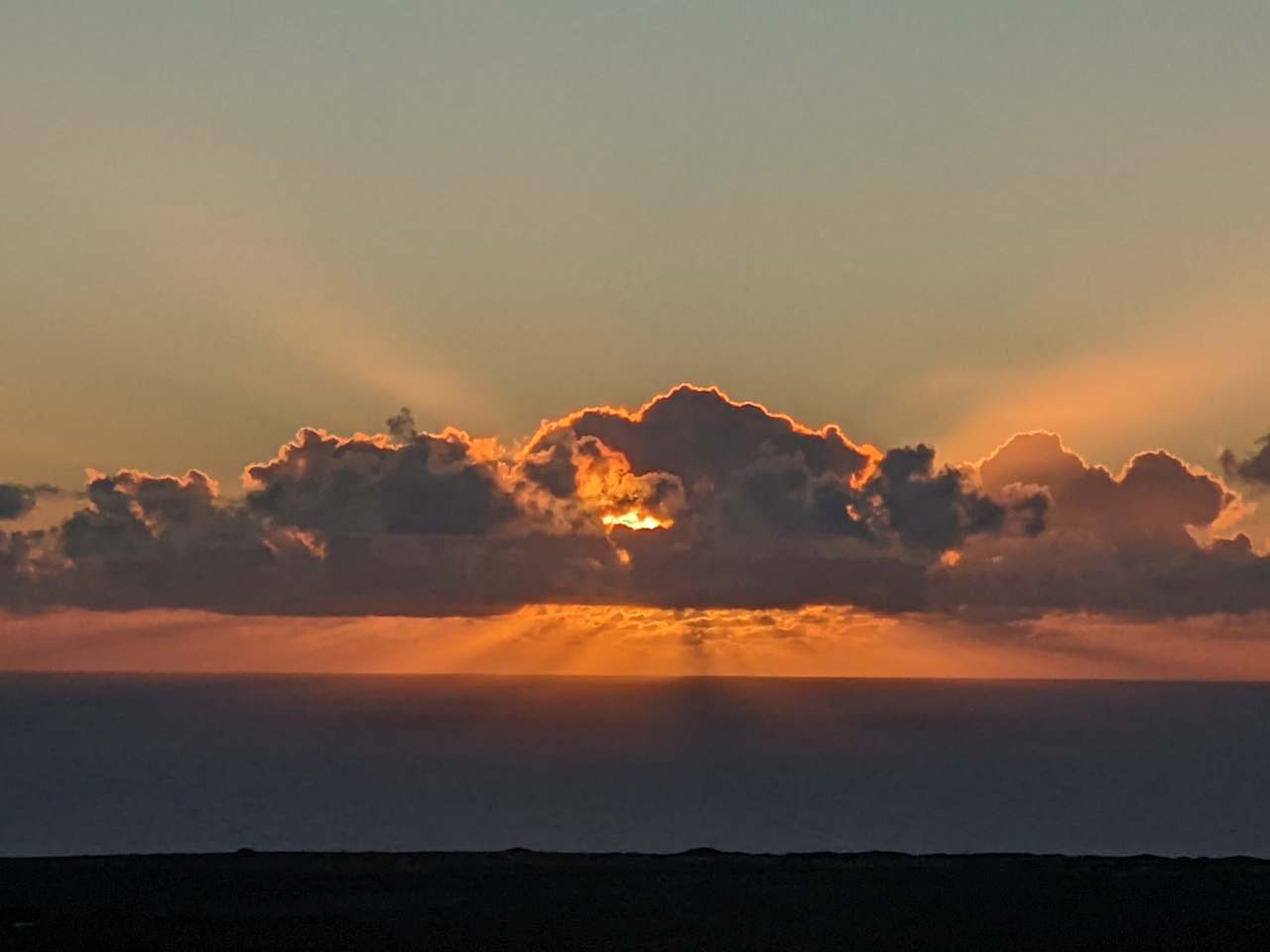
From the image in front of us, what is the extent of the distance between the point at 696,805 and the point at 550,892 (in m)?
89.8

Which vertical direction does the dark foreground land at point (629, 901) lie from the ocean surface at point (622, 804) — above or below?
above

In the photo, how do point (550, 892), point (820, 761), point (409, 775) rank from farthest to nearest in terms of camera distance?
point (820, 761) → point (409, 775) → point (550, 892)

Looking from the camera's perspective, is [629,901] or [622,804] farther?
[622,804]

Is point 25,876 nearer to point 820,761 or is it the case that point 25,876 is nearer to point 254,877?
point 254,877

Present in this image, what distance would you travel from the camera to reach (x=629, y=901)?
4778 centimetres

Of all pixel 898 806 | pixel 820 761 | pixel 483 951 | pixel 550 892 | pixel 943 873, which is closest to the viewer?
pixel 483 951

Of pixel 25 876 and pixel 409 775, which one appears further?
pixel 409 775

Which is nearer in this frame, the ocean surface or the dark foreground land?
the dark foreground land

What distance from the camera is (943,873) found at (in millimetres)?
53344

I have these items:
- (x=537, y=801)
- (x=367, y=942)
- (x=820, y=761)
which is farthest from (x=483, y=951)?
(x=820, y=761)

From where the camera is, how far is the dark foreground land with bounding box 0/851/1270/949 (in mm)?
42562

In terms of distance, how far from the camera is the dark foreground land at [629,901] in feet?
140

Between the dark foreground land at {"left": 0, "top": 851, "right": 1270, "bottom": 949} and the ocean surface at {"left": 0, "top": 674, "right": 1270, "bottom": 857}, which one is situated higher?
the dark foreground land at {"left": 0, "top": 851, "right": 1270, "bottom": 949}

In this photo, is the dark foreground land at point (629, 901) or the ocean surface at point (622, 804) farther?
the ocean surface at point (622, 804)
